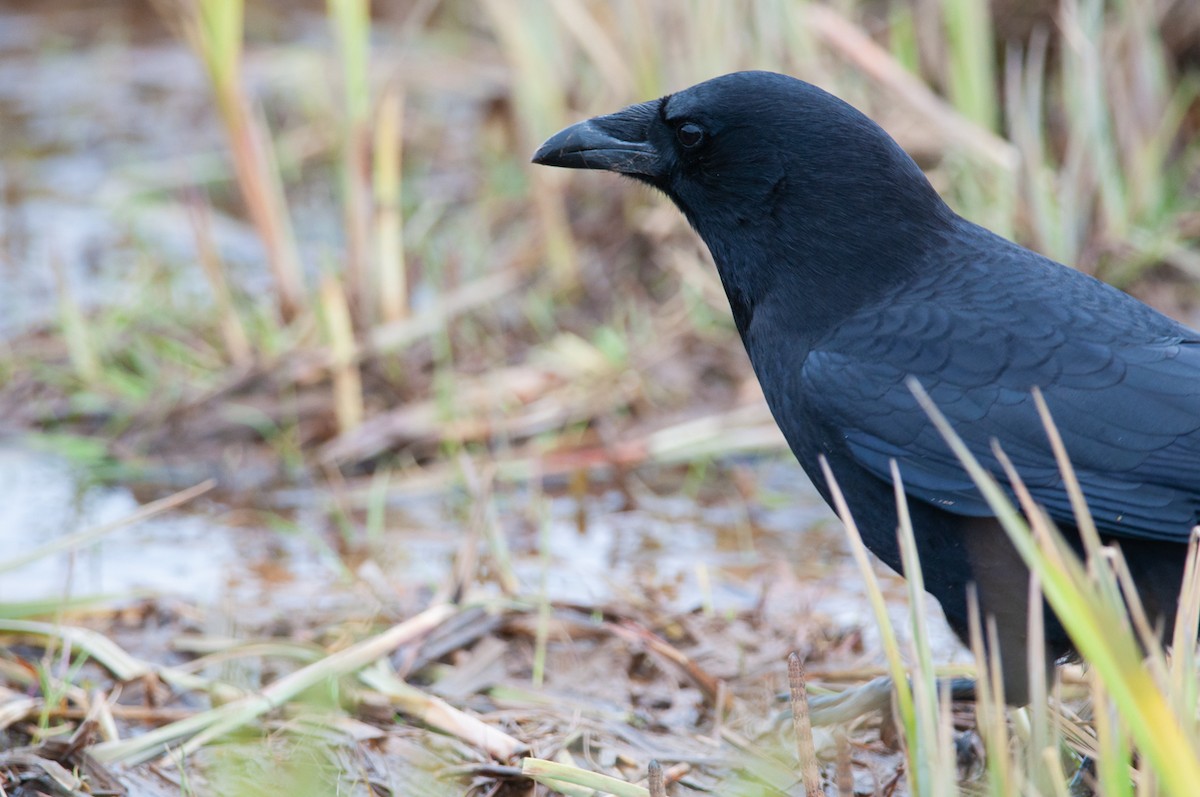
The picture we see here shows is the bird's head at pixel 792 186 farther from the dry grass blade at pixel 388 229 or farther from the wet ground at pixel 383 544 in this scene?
the dry grass blade at pixel 388 229

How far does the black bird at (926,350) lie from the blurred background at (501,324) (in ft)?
2.58

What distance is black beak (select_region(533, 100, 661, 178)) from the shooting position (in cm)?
329

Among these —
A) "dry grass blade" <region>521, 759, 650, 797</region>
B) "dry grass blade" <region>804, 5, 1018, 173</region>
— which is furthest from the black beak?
"dry grass blade" <region>804, 5, 1018, 173</region>

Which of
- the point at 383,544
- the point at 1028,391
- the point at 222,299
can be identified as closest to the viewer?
the point at 1028,391

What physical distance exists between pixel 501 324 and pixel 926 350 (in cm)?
284

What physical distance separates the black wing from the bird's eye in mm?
551

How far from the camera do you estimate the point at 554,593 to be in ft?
12.5

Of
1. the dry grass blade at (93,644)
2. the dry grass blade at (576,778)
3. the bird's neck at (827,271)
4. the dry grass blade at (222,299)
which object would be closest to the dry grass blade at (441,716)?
the dry grass blade at (576,778)

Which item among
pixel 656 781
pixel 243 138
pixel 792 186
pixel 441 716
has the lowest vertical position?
pixel 441 716

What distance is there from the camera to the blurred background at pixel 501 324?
13.3ft

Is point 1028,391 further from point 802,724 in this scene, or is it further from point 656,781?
point 656,781

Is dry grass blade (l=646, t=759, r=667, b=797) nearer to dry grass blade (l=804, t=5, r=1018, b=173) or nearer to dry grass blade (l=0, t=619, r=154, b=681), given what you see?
dry grass blade (l=0, t=619, r=154, b=681)

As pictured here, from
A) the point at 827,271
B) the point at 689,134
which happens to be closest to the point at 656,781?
the point at 827,271

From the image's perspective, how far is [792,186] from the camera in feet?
10.1
